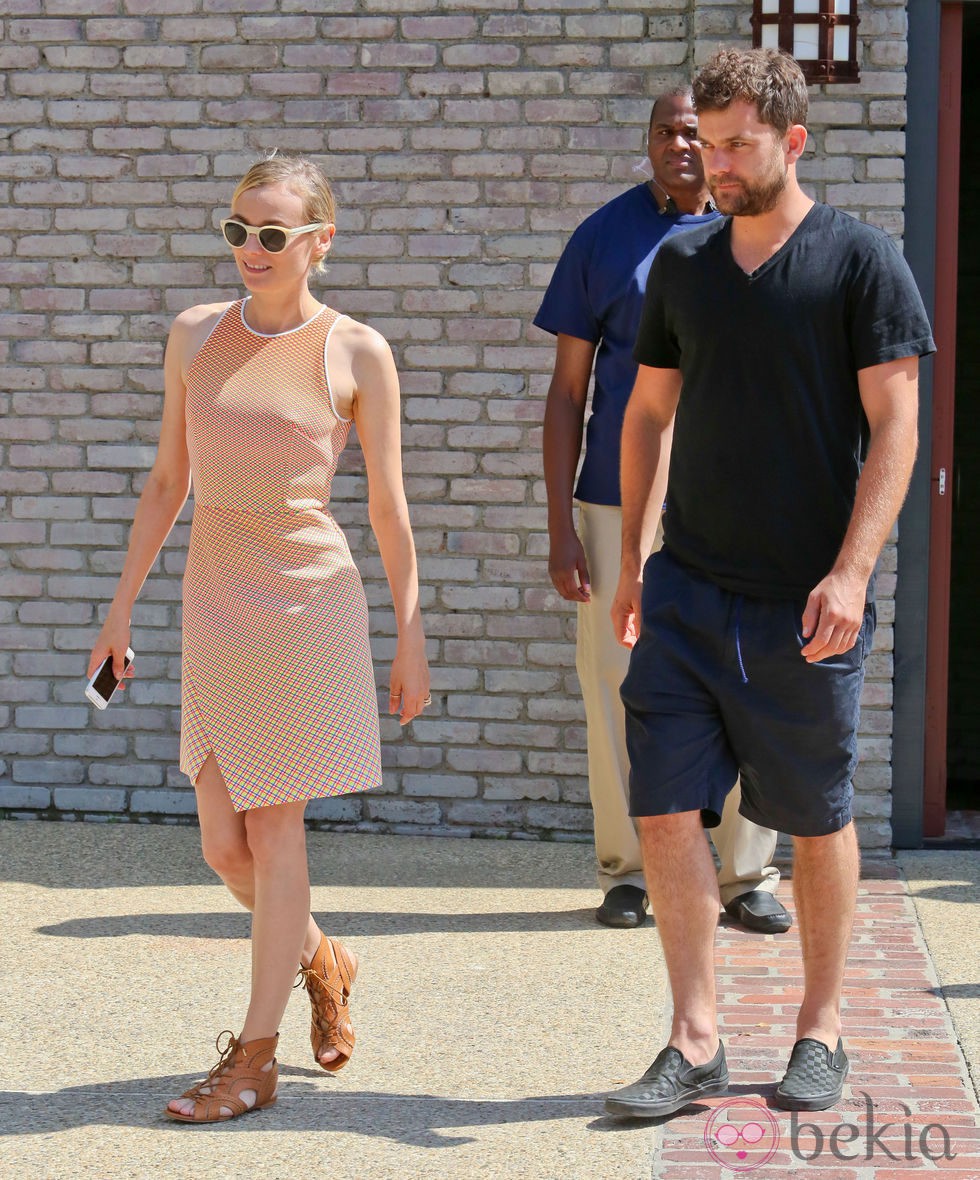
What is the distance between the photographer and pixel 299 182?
11.4ft

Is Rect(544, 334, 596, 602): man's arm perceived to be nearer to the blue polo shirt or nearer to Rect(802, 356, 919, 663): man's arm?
the blue polo shirt

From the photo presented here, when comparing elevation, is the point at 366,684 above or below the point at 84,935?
above

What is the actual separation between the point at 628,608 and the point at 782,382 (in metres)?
0.66

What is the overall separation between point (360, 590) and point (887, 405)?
1.17 m

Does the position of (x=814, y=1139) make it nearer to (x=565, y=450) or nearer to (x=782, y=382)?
(x=782, y=382)

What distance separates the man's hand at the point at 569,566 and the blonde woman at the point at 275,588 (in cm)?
122

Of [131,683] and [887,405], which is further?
[131,683]

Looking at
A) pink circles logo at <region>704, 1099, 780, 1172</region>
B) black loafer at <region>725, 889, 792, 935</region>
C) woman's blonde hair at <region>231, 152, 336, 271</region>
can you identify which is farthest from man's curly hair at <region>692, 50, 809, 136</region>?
black loafer at <region>725, 889, 792, 935</region>

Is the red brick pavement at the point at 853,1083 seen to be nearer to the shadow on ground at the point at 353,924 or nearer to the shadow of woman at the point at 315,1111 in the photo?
the shadow of woman at the point at 315,1111

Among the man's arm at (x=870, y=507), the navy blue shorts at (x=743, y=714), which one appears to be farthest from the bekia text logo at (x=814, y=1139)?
the man's arm at (x=870, y=507)

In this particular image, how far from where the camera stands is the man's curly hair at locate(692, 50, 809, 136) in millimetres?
3213

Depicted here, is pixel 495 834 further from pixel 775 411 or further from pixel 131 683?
pixel 775 411

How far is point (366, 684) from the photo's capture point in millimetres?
3527

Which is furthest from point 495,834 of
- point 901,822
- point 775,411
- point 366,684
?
point 775,411
